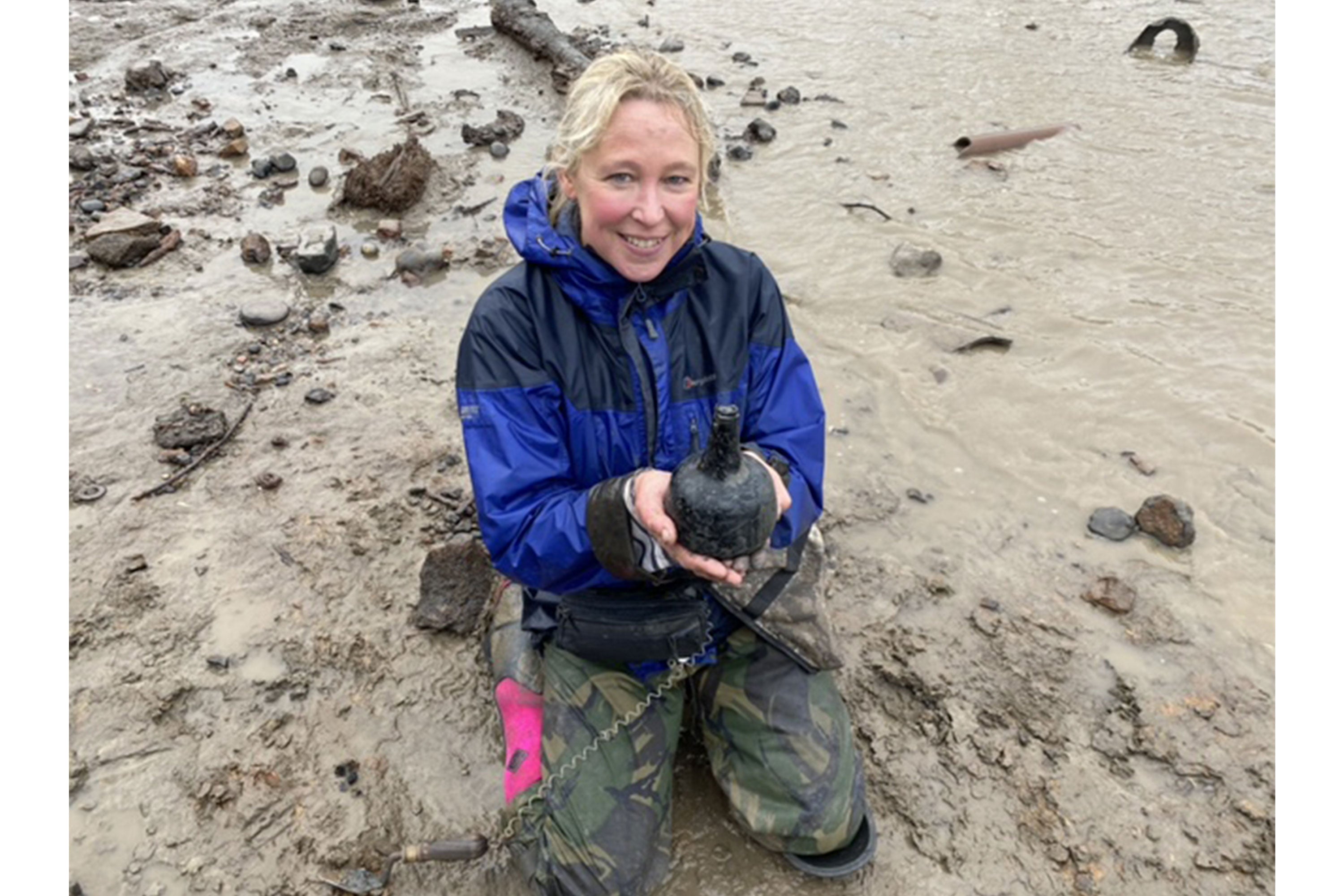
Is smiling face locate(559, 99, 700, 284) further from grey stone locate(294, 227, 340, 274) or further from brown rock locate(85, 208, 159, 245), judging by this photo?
brown rock locate(85, 208, 159, 245)

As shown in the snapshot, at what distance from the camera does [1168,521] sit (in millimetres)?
3777

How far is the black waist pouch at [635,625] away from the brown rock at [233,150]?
6.42m

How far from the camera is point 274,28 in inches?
414

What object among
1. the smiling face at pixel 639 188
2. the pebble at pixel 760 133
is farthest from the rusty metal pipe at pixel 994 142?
the smiling face at pixel 639 188

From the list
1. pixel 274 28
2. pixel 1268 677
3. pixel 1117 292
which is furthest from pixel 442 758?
pixel 274 28

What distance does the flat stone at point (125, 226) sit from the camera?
5801 millimetres

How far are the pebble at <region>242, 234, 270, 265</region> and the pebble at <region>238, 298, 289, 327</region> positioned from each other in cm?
59

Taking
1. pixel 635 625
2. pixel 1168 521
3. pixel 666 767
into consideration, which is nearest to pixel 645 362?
pixel 635 625

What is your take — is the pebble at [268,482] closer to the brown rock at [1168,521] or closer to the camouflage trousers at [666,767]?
the camouflage trousers at [666,767]

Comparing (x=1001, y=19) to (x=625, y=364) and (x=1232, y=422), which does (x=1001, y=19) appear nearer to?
(x=1232, y=422)

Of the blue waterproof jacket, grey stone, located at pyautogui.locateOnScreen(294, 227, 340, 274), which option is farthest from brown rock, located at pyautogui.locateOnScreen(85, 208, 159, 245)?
the blue waterproof jacket

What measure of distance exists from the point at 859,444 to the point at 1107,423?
134 centimetres

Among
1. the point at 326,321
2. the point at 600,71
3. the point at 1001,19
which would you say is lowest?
the point at 326,321

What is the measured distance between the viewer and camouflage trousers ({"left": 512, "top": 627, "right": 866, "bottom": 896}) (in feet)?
8.52
